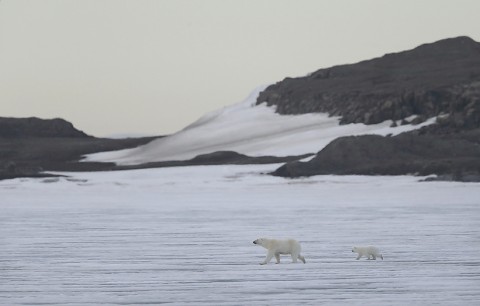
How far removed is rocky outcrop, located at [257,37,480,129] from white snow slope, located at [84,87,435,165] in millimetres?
1887

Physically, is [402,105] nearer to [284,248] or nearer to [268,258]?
[284,248]

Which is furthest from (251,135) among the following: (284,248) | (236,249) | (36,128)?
(284,248)

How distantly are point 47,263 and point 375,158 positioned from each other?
4947cm

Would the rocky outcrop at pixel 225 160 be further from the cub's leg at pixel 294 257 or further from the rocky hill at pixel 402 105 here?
the cub's leg at pixel 294 257

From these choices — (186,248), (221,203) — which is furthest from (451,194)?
(186,248)

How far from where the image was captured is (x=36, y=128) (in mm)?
158875

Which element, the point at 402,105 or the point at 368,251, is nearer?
the point at 368,251

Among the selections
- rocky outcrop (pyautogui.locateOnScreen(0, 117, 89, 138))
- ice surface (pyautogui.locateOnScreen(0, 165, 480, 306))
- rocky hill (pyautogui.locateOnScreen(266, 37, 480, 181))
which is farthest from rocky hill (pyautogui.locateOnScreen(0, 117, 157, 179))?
ice surface (pyautogui.locateOnScreen(0, 165, 480, 306))

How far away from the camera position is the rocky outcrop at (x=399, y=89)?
8931 cm

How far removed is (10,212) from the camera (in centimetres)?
3728

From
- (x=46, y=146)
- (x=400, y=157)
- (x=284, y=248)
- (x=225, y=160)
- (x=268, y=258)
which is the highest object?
(x=46, y=146)

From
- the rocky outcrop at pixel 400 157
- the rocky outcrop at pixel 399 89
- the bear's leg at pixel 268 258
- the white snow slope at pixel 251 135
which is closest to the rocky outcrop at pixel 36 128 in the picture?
the white snow slope at pixel 251 135

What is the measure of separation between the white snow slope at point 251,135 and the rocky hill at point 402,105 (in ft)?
6.19

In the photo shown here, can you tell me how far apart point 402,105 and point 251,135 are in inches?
666
